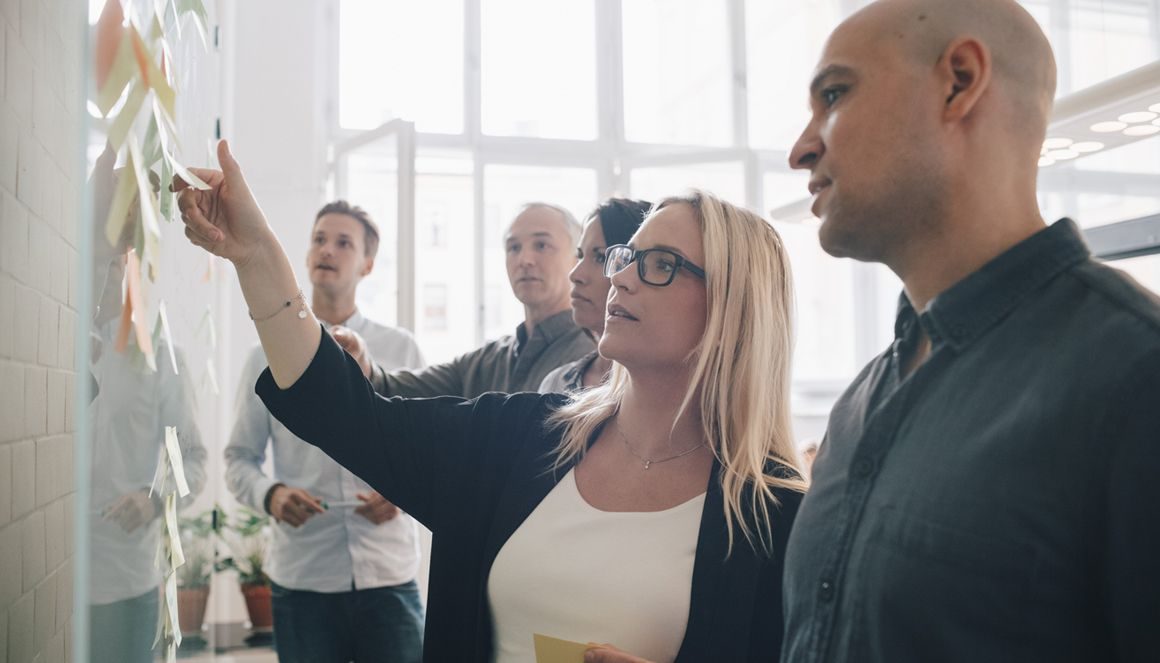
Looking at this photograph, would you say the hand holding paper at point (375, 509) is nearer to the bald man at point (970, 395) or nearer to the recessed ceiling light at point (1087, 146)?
the bald man at point (970, 395)

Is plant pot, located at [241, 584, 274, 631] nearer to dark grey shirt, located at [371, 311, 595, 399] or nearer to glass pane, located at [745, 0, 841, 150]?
dark grey shirt, located at [371, 311, 595, 399]

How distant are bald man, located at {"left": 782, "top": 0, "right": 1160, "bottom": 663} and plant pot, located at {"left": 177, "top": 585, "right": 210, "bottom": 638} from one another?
3.44 ft

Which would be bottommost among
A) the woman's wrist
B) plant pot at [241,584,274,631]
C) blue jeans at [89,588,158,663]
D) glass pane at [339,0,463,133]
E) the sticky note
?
plant pot at [241,584,274,631]

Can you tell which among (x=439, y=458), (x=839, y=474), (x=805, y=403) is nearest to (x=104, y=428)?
(x=439, y=458)

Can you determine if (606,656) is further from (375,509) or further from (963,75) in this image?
(375,509)

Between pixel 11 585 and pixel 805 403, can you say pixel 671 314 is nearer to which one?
pixel 11 585

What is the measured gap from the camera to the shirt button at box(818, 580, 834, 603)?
88 cm

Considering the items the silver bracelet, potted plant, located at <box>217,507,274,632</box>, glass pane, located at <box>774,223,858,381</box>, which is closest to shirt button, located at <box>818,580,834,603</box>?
the silver bracelet

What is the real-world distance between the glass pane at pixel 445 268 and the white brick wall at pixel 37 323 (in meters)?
3.94

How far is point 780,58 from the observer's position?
239 inches

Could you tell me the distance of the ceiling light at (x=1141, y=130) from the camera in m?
1.76

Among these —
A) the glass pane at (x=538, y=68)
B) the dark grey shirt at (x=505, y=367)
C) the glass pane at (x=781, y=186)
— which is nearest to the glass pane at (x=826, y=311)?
the glass pane at (x=781, y=186)

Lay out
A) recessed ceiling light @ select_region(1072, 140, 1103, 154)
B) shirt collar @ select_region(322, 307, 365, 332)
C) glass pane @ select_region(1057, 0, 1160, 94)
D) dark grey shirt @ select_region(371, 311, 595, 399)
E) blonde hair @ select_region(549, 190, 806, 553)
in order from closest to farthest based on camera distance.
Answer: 1. blonde hair @ select_region(549, 190, 806, 553)
2. recessed ceiling light @ select_region(1072, 140, 1103, 154)
3. dark grey shirt @ select_region(371, 311, 595, 399)
4. shirt collar @ select_region(322, 307, 365, 332)
5. glass pane @ select_region(1057, 0, 1160, 94)

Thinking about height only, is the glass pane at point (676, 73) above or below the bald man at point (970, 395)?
above
